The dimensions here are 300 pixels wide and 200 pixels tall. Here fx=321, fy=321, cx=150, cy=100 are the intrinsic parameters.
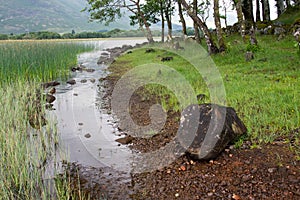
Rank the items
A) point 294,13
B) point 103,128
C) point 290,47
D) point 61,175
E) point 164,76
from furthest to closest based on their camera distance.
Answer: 1. point 294,13
2. point 290,47
3. point 164,76
4. point 103,128
5. point 61,175

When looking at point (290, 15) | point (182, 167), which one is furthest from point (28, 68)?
point (290, 15)

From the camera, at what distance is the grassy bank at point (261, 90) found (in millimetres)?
5778

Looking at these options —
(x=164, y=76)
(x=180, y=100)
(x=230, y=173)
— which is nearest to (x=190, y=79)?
(x=164, y=76)

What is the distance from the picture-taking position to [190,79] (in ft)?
35.9

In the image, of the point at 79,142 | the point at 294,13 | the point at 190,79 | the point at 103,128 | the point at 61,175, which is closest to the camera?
the point at 61,175

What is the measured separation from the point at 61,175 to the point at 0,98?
380 centimetres

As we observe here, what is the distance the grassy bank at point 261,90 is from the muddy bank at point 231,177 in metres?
0.47

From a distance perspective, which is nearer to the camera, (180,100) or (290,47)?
(180,100)

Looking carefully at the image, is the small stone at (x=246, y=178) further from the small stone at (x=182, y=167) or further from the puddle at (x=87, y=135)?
the puddle at (x=87, y=135)

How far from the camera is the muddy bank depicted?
4250 millimetres

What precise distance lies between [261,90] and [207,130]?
3511 millimetres

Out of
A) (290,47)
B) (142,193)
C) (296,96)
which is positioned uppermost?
(290,47)

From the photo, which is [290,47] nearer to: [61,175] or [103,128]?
[103,128]

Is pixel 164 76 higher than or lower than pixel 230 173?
higher
